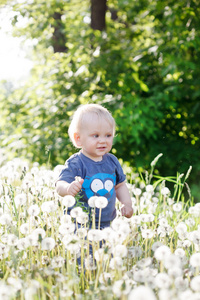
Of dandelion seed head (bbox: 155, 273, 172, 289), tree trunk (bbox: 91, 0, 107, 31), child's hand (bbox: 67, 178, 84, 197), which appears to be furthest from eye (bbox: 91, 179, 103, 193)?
tree trunk (bbox: 91, 0, 107, 31)

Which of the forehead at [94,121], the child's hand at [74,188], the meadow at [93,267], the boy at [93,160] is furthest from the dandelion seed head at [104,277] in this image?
the forehead at [94,121]

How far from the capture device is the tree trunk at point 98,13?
6.55 m

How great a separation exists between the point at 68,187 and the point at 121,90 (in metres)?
3.56

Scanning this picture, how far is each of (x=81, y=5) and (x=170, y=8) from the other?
10.4 feet

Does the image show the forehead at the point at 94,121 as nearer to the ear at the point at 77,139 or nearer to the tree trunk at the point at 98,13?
the ear at the point at 77,139

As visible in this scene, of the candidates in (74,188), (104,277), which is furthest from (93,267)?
(74,188)

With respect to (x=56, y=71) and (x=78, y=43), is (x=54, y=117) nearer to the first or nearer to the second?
(x=56, y=71)

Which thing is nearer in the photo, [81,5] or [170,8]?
[170,8]

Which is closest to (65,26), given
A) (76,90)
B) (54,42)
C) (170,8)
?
(54,42)

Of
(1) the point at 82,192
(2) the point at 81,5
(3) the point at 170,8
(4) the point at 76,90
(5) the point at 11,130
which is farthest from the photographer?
(2) the point at 81,5

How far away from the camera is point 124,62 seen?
5562 mm

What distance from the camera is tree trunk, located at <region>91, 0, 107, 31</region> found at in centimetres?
655

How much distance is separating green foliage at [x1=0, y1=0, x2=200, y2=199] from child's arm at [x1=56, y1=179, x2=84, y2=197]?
2.70 metres

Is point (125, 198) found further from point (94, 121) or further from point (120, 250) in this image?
point (120, 250)
